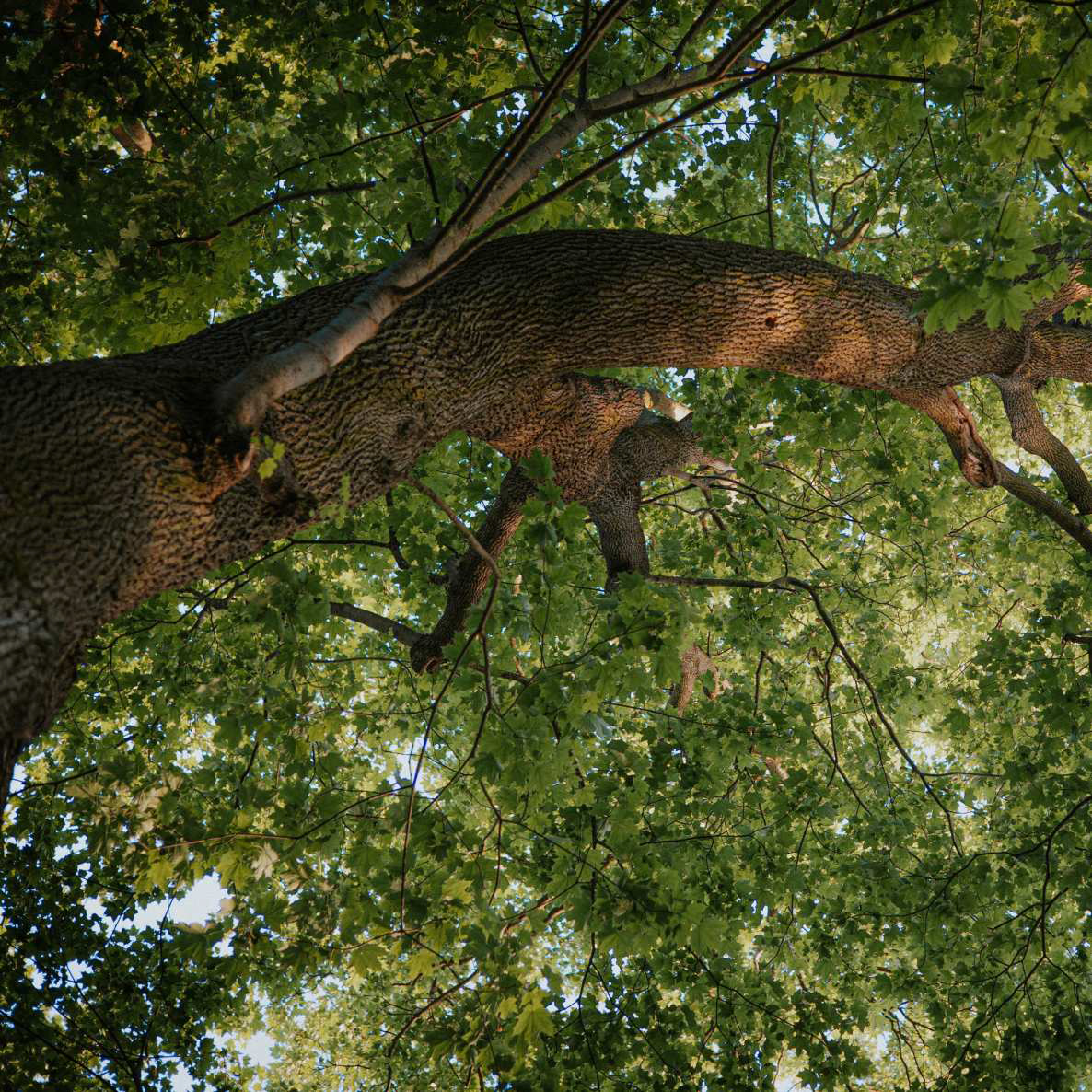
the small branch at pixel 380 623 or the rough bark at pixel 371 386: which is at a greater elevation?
the small branch at pixel 380 623

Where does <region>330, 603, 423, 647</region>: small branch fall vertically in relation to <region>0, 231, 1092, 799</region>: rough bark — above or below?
above

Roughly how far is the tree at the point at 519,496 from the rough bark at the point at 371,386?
0.02 m

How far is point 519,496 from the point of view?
18.1 ft

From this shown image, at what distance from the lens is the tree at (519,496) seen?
2930mm

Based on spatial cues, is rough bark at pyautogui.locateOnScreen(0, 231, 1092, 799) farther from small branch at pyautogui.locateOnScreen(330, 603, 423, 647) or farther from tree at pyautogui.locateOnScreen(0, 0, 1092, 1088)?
small branch at pyautogui.locateOnScreen(330, 603, 423, 647)

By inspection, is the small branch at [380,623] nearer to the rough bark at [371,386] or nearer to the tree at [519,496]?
the tree at [519,496]

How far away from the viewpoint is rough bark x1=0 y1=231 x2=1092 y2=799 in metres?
2.13

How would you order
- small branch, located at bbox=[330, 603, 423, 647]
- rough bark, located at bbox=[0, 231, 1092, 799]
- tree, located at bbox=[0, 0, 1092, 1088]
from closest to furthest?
Answer: rough bark, located at bbox=[0, 231, 1092, 799], tree, located at bbox=[0, 0, 1092, 1088], small branch, located at bbox=[330, 603, 423, 647]

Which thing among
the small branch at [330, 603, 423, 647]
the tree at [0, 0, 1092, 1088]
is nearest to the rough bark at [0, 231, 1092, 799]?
the tree at [0, 0, 1092, 1088]

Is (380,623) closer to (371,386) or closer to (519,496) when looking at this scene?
(519,496)

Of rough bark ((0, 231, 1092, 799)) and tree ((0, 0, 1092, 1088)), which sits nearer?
rough bark ((0, 231, 1092, 799))

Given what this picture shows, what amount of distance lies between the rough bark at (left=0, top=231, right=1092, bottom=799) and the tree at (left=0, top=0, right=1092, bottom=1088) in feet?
0.05

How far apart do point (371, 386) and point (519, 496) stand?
237 cm

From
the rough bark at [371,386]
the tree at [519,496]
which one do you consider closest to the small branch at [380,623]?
the tree at [519,496]
